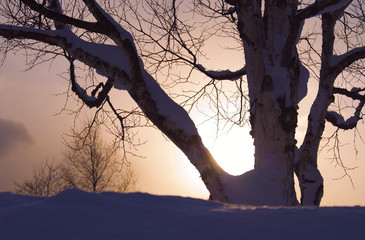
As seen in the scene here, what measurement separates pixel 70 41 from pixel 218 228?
3.56 meters

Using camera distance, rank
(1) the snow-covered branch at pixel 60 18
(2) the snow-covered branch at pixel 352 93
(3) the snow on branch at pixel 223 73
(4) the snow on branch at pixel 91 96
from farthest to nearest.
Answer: (2) the snow-covered branch at pixel 352 93, (3) the snow on branch at pixel 223 73, (4) the snow on branch at pixel 91 96, (1) the snow-covered branch at pixel 60 18

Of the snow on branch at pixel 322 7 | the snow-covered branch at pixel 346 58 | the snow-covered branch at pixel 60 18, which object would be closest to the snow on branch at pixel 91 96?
the snow-covered branch at pixel 60 18

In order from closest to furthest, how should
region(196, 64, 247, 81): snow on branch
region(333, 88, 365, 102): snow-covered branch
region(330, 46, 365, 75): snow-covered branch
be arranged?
region(330, 46, 365, 75): snow-covered branch
region(196, 64, 247, 81): snow on branch
region(333, 88, 365, 102): snow-covered branch

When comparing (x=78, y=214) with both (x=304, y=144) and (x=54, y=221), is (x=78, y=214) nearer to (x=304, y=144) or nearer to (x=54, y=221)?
(x=54, y=221)

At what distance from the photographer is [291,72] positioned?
13.9 ft

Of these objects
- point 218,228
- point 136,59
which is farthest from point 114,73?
point 218,228

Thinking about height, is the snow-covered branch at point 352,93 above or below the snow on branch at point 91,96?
above

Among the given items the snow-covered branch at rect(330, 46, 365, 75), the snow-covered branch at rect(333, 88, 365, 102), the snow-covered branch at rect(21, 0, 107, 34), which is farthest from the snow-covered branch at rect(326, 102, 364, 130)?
the snow-covered branch at rect(21, 0, 107, 34)

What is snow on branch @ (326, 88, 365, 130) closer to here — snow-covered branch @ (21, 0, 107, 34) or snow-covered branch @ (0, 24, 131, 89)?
snow-covered branch @ (0, 24, 131, 89)

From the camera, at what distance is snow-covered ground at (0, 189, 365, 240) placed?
4.88 feet

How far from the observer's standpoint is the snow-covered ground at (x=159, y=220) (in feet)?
4.88

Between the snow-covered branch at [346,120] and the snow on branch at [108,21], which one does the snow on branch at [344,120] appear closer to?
the snow-covered branch at [346,120]

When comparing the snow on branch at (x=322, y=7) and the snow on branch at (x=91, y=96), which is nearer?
the snow on branch at (x=322, y=7)

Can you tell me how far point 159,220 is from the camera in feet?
5.42
